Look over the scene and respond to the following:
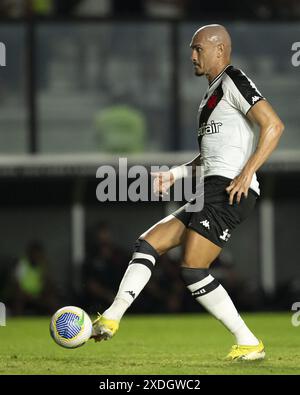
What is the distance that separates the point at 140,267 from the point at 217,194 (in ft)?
2.59

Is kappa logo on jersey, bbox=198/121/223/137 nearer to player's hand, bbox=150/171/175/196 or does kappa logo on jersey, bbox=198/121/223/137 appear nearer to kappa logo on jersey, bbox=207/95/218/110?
kappa logo on jersey, bbox=207/95/218/110

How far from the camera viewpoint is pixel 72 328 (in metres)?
8.36

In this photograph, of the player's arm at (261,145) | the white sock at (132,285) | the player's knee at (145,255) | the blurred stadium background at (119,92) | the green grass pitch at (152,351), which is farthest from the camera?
the blurred stadium background at (119,92)

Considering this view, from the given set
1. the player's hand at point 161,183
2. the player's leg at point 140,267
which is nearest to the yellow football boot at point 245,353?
the player's leg at point 140,267

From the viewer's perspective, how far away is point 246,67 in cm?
1944

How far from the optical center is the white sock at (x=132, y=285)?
841 cm

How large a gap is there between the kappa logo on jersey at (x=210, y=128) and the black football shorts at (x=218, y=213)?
346mm

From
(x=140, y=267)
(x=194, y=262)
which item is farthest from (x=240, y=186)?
(x=140, y=267)

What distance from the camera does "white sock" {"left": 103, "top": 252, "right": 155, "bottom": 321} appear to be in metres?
8.41

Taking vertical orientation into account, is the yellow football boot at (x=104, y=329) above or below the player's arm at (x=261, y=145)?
below

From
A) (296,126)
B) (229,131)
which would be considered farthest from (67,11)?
(229,131)

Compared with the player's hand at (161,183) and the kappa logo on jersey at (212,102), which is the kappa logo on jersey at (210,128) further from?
the player's hand at (161,183)

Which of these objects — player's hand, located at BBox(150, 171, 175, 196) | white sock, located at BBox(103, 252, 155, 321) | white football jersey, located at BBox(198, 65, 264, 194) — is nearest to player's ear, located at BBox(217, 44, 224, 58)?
white football jersey, located at BBox(198, 65, 264, 194)
